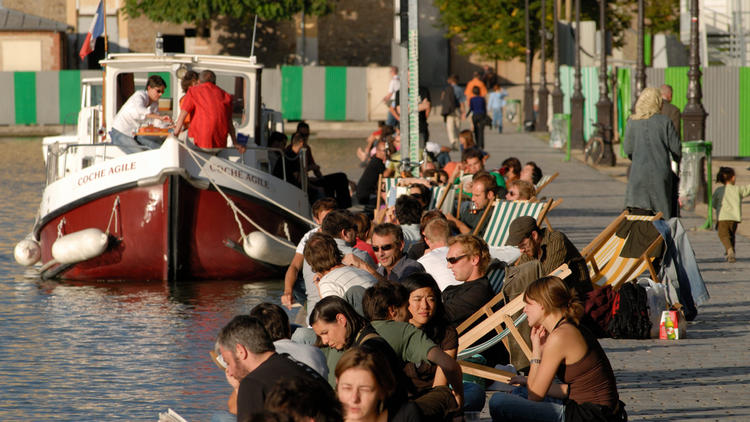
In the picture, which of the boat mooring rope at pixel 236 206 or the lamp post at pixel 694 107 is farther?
the lamp post at pixel 694 107

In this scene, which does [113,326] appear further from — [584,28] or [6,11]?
[6,11]

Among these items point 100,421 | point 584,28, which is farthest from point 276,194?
point 584,28

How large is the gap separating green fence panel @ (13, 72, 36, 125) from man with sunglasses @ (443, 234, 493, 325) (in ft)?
142

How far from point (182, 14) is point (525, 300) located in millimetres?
53628

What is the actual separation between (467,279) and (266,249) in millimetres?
7483

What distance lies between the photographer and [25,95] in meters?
50.0

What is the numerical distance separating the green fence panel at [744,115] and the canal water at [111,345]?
15.8 metres

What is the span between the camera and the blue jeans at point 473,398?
7.43 metres

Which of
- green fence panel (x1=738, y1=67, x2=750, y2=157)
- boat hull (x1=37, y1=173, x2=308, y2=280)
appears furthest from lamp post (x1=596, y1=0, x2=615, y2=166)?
boat hull (x1=37, y1=173, x2=308, y2=280)

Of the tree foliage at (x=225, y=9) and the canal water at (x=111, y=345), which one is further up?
the tree foliage at (x=225, y=9)

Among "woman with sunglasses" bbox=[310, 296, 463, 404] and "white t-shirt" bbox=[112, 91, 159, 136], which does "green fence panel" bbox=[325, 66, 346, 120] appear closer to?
"white t-shirt" bbox=[112, 91, 159, 136]

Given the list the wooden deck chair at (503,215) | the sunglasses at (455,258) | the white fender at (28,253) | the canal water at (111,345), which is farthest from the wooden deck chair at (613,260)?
the white fender at (28,253)

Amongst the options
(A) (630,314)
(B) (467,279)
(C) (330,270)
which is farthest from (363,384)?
(A) (630,314)

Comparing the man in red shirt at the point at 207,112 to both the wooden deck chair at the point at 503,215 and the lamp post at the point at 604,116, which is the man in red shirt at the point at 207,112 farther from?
the lamp post at the point at 604,116
